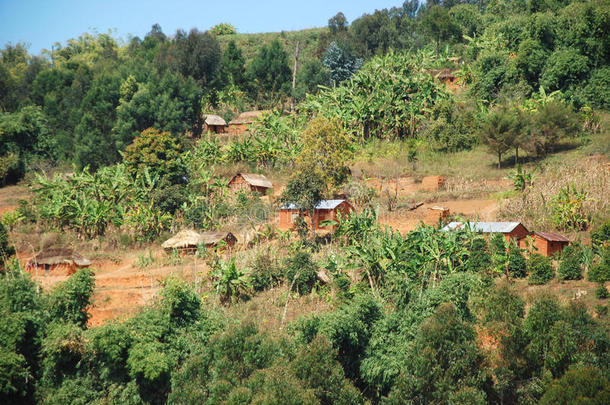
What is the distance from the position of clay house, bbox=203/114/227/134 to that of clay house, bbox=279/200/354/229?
1602 cm

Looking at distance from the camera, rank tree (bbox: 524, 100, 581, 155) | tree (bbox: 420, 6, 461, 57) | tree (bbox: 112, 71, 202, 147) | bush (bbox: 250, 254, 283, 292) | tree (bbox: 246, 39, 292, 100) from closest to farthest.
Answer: bush (bbox: 250, 254, 283, 292) → tree (bbox: 524, 100, 581, 155) → tree (bbox: 112, 71, 202, 147) → tree (bbox: 246, 39, 292, 100) → tree (bbox: 420, 6, 461, 57)

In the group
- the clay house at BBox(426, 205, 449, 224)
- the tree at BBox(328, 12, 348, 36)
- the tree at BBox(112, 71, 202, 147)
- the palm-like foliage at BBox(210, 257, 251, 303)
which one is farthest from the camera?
the tree at BBox(328, 12, 348, 36)

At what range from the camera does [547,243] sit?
58.1 ft

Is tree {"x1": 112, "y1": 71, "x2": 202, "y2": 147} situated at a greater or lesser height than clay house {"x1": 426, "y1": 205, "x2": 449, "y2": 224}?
greater

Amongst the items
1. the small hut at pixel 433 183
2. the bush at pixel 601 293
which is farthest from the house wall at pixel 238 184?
the bush at pixel 601 293

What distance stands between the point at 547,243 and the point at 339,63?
27170 mm

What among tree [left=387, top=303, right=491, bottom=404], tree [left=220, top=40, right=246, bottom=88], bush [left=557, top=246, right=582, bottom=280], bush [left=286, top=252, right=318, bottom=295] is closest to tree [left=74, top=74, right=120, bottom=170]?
tree [left=220, top=40, right=246, bottom=88]

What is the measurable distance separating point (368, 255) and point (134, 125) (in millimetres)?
21494

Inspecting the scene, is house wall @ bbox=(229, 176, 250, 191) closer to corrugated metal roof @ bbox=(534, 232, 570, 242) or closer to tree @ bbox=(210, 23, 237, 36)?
corrugated metal roof @ bbox=(534, 232, 570, 242)

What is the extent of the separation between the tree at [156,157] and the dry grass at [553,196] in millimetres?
14436

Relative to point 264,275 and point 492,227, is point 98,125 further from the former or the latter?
point 492,227

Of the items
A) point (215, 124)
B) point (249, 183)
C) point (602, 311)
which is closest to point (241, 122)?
point (215, 124)

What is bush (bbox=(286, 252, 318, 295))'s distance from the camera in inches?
694

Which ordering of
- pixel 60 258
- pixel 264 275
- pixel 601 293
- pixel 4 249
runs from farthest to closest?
pixel 60 258, pixel 4 249, pixel 264 275, pixel 601 293
